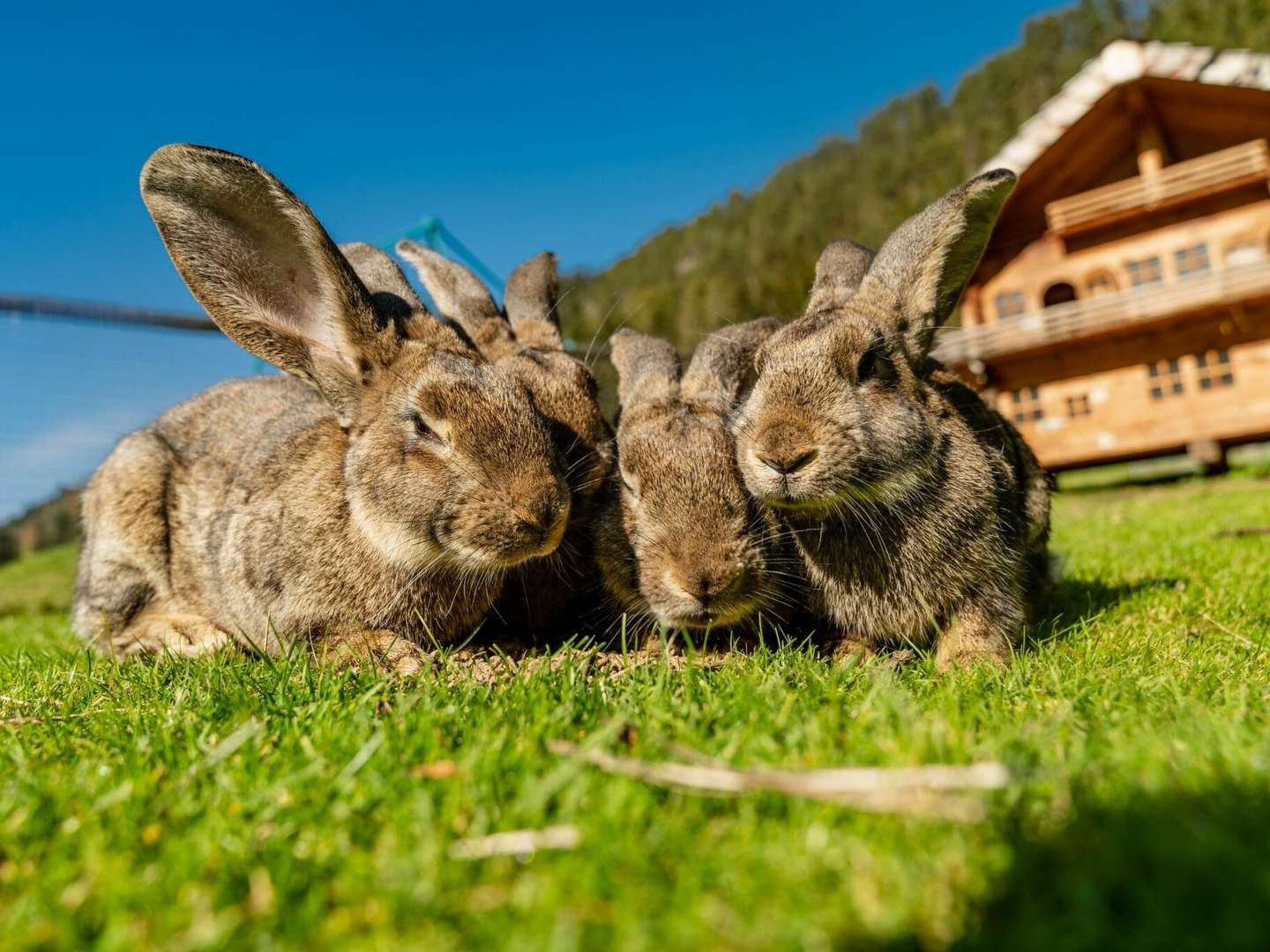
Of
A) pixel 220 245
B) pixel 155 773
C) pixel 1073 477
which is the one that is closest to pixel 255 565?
pixel 220 245

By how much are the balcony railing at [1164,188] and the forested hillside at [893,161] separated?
81.0 ft

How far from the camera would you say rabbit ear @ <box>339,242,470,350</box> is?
13.6 feet

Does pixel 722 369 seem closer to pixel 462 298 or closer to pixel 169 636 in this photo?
pixel 462 298

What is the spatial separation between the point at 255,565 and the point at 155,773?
2027 mm

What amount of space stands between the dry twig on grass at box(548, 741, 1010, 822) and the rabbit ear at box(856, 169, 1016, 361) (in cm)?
271

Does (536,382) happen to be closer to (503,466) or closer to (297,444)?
(503,466)

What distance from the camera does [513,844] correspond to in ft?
5.40

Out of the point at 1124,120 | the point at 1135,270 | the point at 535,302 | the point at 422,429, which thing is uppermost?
the point at 1124,120

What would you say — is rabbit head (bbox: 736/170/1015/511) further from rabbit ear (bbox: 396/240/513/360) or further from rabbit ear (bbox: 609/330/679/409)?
rabbit ear (bbox: 396/240/513/360)

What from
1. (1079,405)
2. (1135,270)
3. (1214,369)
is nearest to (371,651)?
(1079,405)

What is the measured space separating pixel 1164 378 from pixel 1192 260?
2342 mm

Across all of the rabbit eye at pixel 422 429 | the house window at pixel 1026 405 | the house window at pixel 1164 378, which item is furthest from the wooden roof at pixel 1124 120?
the rabbit eye at pixel 422 429

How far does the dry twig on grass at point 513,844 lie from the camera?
162 cm

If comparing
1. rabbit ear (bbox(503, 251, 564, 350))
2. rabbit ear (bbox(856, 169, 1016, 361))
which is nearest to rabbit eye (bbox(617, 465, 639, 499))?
rabbit ear (bbox(503, 251, 564, 350))
